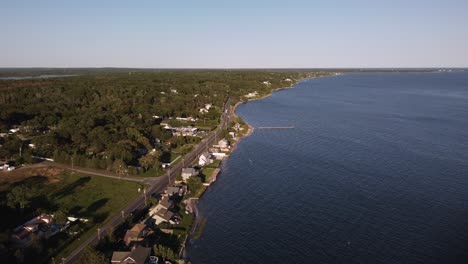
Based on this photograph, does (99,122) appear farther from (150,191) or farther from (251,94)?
(251,94)

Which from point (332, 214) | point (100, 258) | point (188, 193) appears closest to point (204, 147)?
point (188, 193)

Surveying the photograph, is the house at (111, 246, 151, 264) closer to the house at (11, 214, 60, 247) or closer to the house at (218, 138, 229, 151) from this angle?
the house at (11, 214, 60, 247)

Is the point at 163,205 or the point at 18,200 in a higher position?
the point at 18,200

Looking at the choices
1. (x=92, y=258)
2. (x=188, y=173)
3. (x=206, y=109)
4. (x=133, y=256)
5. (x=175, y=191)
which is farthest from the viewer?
(x=206, y=109)

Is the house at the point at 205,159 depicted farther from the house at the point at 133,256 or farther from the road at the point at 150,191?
the house at the point at 133,256

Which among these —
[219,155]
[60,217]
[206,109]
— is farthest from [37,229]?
[206,109]

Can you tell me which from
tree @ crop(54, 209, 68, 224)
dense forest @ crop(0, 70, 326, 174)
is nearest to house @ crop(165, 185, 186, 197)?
dense forest @ crop(0, 70, 326, 174)

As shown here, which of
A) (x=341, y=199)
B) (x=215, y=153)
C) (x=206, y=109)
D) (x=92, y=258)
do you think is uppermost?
(x=206, y=109)
